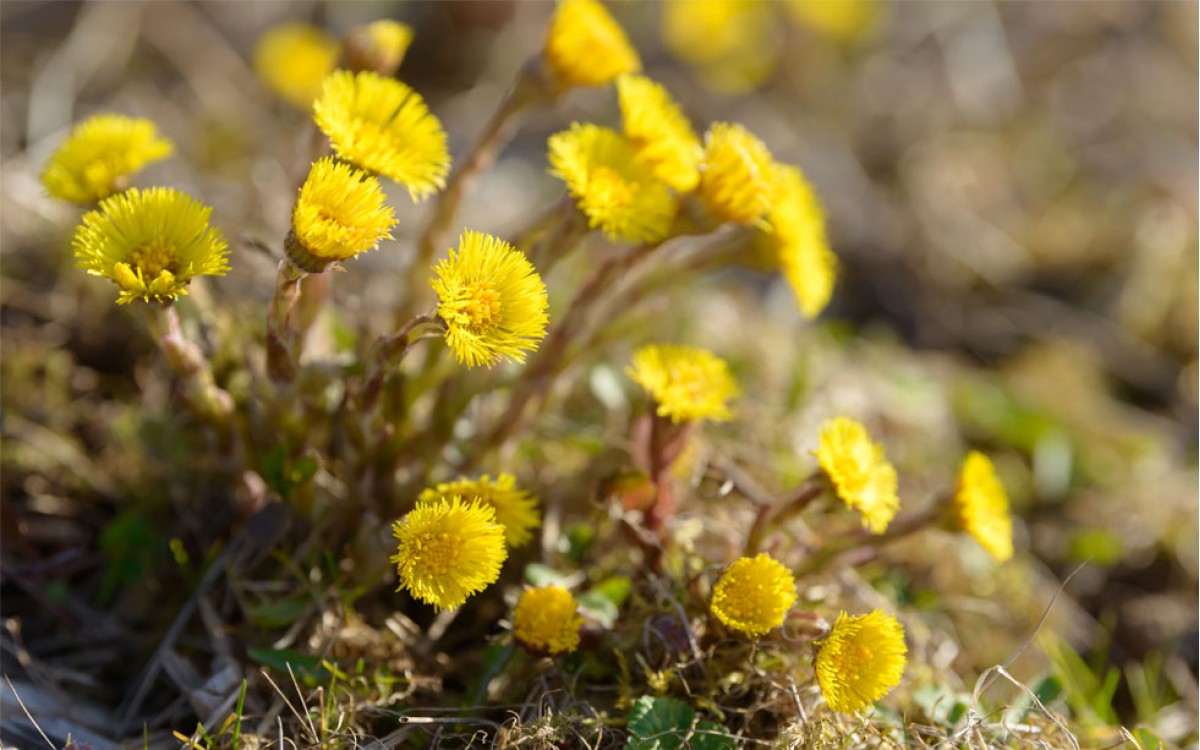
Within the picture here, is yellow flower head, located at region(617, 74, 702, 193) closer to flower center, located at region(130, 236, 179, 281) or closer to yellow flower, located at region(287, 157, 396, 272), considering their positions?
yellow flower, located at region(287, 157, 396, 272)

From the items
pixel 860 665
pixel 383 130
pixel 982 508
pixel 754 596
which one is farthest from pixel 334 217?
pixel 982 508

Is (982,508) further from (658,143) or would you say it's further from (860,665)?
(658,143)

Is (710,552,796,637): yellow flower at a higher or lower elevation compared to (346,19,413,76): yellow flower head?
lower

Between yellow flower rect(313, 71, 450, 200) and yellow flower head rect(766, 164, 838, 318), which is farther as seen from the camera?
yellow flower head rect(766, 164, 838, 318)

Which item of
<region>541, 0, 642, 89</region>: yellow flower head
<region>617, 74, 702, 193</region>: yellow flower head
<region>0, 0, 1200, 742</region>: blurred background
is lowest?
<region>0, 0, 1200, 742</region>: blurred background

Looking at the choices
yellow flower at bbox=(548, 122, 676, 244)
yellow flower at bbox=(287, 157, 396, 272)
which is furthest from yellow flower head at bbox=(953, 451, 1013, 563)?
yellow flower at bbox=(287, 157, 396, 272)

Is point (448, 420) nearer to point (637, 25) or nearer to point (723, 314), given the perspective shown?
point (723, 314)

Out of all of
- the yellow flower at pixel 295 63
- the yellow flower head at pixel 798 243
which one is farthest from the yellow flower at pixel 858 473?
the yellow flower at pixel 295 63
